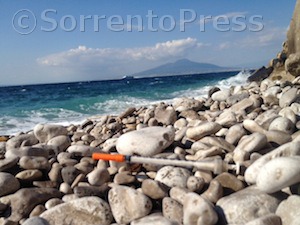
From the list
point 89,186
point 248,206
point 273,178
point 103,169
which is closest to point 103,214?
point 89,186

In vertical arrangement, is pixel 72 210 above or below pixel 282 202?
below

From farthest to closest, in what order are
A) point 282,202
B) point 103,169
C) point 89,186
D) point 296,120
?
point 296,120, point 103,169, point 89,186, point 282,202

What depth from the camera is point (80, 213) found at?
2.62m

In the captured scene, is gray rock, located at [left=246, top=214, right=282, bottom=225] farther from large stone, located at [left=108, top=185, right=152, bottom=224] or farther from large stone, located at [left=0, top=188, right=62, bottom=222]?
large stone, located at [left=0, top=188, right=62, bottom=222]

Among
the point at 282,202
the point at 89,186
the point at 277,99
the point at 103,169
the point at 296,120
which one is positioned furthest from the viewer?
the point at 277,99

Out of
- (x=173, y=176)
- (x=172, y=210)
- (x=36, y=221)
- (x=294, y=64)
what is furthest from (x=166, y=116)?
(x=294, y=64)

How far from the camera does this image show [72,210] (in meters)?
2.64

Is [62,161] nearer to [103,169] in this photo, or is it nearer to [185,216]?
[103,169]

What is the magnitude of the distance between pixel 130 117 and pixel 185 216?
4903 millimetres

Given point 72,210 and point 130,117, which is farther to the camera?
point 130,117

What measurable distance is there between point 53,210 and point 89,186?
440 millimetres

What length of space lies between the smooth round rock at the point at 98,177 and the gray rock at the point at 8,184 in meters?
0.70

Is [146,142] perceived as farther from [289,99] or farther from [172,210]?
[289,99]

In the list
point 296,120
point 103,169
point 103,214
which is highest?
point 296,120
